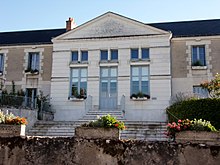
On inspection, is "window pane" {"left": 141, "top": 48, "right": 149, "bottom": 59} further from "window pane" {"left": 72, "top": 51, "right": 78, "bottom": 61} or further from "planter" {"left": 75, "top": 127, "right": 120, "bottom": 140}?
"planter" {"left": 75, "top": 127, "right": 120, "bottom": 140}

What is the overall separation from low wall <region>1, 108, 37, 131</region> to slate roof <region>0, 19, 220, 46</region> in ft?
21.3

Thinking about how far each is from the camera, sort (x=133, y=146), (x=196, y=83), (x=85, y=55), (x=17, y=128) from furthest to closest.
Answer: (x=85, y=55)
(x=196, y=83)
(x=17, y=128)
(x=133, y=146)

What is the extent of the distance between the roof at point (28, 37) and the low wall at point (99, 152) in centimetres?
1454

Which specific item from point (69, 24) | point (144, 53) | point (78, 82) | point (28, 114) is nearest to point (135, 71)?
point (144, 53)

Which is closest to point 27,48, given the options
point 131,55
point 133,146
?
point 131,55

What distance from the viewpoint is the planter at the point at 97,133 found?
5.52 meters

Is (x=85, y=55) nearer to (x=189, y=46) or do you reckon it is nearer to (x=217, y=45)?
(x=189, y=46)

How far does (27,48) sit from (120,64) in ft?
22.8

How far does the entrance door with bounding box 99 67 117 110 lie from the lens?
16859 mm

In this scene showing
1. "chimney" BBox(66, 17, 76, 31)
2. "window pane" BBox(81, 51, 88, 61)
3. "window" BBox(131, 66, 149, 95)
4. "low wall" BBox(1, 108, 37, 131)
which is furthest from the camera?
"chimney" BBox(66, 17, 76, 31)

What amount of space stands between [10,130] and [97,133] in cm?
188

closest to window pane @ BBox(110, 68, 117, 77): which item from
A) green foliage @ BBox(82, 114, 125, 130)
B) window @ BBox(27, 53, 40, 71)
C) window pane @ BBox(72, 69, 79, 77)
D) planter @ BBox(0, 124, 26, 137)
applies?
window pane @ BBox(72, 69, 79, 77)

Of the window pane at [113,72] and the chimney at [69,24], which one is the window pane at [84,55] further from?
the chimney at [69,24]

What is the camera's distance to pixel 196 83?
53.9 ft
